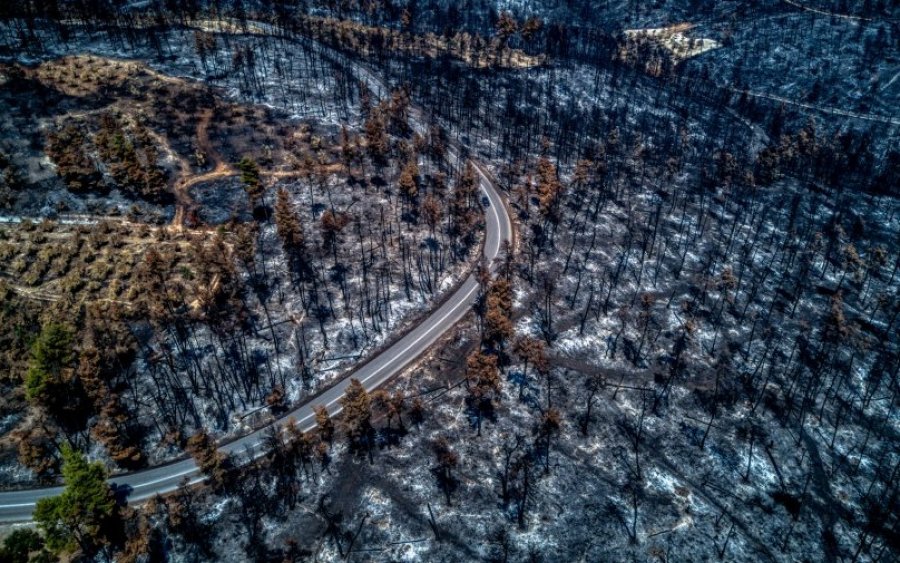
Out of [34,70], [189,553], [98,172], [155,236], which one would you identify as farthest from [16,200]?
[189,553]

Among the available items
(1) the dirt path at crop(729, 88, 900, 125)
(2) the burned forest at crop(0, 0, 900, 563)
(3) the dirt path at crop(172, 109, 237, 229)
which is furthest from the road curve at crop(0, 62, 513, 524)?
(1) the dirt path at crop(729, 88, 900, 125)

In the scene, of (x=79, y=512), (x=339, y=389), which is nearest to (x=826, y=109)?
(x=339, y=389)

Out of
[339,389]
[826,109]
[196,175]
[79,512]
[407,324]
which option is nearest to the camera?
[79,512]

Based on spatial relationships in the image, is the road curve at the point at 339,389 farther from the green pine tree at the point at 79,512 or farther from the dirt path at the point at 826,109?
the dirt path at the point at 826,109

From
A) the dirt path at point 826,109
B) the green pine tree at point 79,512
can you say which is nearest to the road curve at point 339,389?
the green pine tree at point 79,512

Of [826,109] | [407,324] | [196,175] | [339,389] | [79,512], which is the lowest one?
[339,389]

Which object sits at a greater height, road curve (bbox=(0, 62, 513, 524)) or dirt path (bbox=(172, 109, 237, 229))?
dirt path (bbox=(172, 109, 237, 229))

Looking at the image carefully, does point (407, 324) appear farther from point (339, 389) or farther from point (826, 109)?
point (826, 109)

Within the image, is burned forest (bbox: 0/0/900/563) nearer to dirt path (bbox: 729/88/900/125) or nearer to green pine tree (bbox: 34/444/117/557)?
green pine tree (bbox: 34/444/117/557)
